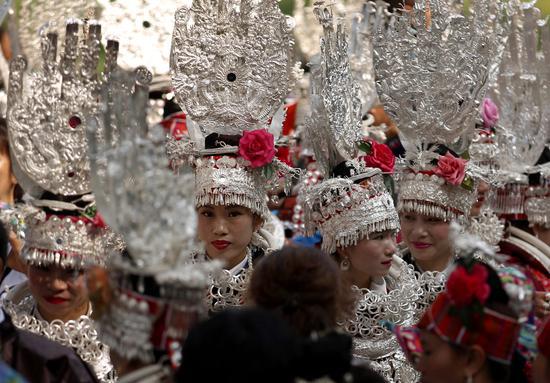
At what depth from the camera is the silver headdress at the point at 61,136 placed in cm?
590

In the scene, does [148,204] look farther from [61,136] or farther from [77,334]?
[77,334]

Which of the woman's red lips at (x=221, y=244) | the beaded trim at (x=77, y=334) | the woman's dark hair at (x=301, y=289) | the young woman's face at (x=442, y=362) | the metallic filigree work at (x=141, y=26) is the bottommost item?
the beaded trim at (x=77, y=334)

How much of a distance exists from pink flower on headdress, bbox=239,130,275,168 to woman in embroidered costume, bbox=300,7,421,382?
0.31 meters

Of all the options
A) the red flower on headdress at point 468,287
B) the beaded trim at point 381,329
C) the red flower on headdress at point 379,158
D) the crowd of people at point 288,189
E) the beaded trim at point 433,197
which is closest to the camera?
the red flower on headdress at point 468,287

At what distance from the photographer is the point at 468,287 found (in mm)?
4055

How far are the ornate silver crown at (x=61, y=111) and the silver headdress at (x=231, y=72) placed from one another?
1.65ft

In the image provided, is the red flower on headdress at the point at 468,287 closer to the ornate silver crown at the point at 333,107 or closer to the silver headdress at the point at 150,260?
the silver headdress at the point at 150,260

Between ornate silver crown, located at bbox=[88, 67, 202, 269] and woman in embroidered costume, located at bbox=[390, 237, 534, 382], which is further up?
ornate silver crown, located at bbox=[88, 67, 202, 269]

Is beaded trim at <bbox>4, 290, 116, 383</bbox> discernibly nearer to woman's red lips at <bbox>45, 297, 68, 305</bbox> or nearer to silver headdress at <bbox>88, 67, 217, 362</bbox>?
woman's red lips at <bbox>45, 297, 68, 305</bbox>

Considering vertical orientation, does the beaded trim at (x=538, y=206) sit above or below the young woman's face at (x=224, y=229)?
above

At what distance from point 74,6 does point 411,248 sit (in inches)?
107

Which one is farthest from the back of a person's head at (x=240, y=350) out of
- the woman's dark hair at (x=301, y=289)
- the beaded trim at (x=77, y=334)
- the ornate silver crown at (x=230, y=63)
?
the ornate silver crown at (x=230, y=63)

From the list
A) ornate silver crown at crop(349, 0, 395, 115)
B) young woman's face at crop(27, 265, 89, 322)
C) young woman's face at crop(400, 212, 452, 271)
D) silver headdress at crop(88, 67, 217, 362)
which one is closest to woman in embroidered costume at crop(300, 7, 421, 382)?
young woman's face at crop(400, 212, 452, 271)

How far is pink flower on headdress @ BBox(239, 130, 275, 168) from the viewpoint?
609 cm
